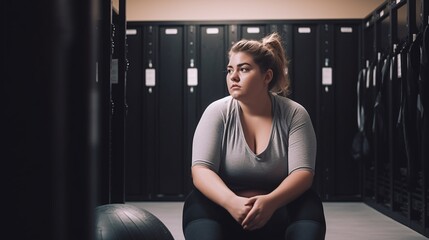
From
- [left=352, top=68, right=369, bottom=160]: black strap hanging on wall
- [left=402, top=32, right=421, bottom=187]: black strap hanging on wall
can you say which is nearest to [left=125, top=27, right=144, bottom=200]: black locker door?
[left=352, top=68, right=369, bottom=160]: black strap hanging on wall

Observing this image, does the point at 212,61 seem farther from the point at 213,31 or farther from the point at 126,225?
the point at 126,225

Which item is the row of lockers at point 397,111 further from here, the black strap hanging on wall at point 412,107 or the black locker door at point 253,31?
the black locker door at point 253,31

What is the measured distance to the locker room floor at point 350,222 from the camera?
4090 mm

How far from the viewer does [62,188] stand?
349 millimetres

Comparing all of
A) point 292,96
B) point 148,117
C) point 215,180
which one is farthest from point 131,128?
point 215,180

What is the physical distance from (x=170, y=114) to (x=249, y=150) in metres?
4.23

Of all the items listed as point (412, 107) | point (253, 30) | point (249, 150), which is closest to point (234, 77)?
point (249, 150)

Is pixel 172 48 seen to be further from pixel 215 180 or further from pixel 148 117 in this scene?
pixel 215 180

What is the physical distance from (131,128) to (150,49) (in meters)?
0.90

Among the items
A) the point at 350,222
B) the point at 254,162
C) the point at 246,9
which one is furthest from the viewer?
the point at 246,9

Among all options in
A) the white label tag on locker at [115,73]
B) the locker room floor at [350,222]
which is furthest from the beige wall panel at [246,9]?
the white label tag on locker at [115,73]

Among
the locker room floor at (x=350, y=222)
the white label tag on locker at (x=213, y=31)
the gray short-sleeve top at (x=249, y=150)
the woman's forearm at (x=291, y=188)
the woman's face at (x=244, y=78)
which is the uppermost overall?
the white label tag on locker at (x=213, y=31)

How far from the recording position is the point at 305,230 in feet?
6.25

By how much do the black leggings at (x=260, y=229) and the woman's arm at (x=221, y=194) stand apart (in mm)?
71
